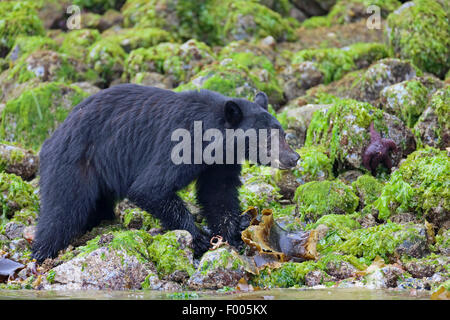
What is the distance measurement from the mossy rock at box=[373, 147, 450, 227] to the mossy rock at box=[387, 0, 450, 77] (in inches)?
163

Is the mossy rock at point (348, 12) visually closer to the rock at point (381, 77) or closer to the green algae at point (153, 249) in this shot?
the rock at point (381, 77)

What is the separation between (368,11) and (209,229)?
8.63 m

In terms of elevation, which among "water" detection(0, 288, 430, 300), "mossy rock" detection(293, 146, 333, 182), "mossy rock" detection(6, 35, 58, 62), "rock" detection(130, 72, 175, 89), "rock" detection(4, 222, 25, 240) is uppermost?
"mossy rock" detection(6, 35, 58, 62)

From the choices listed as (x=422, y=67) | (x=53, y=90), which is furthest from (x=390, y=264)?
(x=53, y=90)

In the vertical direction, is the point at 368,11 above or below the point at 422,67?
above

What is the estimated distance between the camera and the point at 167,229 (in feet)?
22.8

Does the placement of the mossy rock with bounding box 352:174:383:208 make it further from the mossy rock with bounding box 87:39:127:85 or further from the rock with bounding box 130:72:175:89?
the mossy rock with bounding box 87:39:127:85

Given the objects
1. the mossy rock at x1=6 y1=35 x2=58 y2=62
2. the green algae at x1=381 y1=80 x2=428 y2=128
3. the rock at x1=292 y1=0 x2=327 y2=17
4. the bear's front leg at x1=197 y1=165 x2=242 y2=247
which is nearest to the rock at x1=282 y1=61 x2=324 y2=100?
the green algae at x1=381 y1=80 x2=428 y2=128

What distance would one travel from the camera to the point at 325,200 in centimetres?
755

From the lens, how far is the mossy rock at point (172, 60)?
39.1 ft

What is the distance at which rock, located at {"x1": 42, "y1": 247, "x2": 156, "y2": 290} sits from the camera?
588cm

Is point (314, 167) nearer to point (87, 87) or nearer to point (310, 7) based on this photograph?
point (87, 87)

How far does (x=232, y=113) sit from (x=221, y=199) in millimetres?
982
